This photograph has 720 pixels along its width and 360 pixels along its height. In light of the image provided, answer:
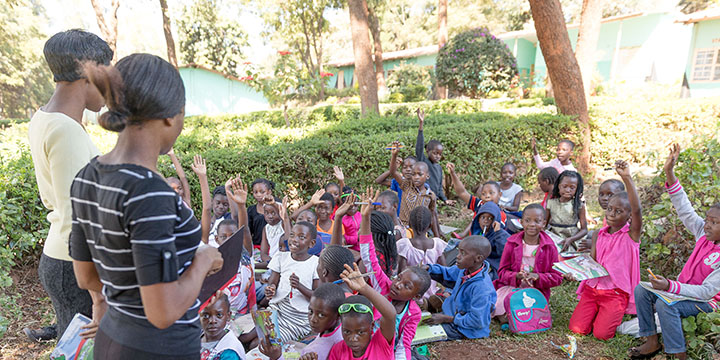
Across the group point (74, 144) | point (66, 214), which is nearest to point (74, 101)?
point (74, 144)

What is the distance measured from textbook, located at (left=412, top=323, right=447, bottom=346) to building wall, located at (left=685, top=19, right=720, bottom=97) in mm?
24331

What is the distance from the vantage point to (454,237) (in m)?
5.36

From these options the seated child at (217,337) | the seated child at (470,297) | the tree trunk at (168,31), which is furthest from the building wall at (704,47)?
the seated child at (217,337)

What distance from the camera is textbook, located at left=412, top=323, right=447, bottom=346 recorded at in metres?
3.24

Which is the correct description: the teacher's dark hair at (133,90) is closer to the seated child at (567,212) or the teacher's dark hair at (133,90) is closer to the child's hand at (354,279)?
the child's hand at (354,279)

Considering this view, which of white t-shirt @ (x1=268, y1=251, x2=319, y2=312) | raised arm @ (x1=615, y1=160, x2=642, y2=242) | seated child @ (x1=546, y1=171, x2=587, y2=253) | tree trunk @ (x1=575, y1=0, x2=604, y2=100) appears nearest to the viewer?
raised arm @ (x1=615, y1=160, x2=642, y2=242)

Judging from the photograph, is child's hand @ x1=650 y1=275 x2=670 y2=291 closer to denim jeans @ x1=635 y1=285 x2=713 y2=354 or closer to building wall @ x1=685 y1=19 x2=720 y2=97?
denim jeans @ x1=635 y1=285 x2=713 y2=354

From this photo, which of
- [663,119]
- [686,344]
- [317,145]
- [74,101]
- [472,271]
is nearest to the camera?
[74,101]

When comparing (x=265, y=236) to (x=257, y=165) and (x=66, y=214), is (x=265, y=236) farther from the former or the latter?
(x=66, y=214)

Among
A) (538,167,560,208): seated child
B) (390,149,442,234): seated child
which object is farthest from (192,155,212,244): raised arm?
(538,167,560,208): seated child

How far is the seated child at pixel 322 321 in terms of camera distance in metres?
2.52

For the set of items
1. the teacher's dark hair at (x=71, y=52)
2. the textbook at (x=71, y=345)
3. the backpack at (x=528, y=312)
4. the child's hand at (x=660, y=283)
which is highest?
the teacher's dark hair at (x=71, y=52)

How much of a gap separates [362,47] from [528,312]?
24.4 ft

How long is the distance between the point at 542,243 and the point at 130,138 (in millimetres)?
3492
